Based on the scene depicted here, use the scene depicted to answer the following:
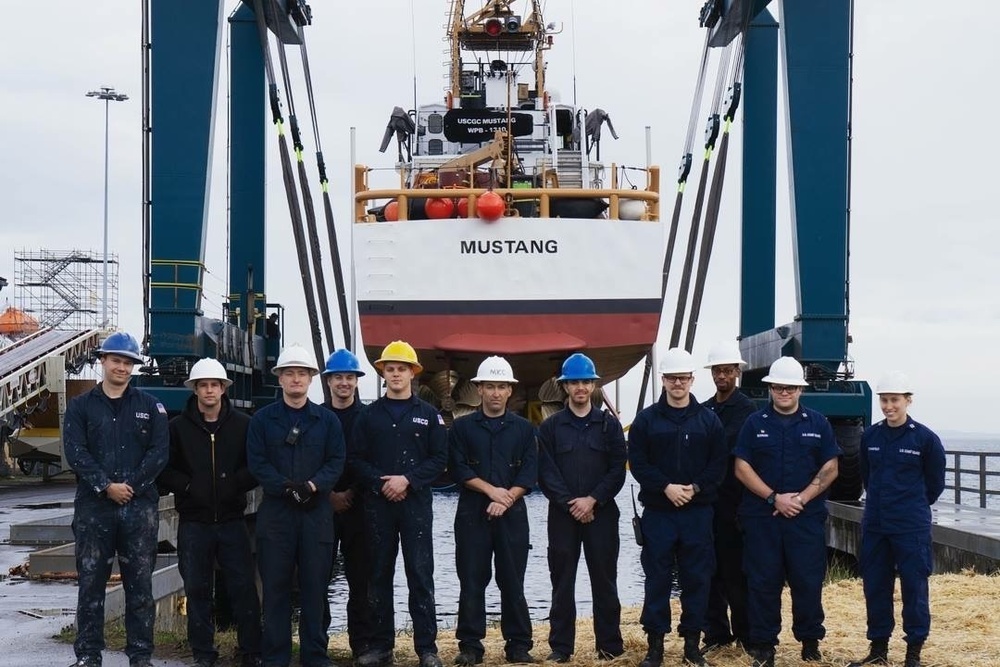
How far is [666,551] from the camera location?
798 cm

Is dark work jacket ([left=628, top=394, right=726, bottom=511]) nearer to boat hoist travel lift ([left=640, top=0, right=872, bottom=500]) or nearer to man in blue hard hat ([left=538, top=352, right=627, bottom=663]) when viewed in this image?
man in blue hard hat ([left=538, top=352, right=627, bottom=663])

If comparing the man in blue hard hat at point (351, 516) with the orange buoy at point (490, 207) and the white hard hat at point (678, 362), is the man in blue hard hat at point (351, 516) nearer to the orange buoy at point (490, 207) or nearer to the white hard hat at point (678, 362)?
the white hard hat at point (678, 362)

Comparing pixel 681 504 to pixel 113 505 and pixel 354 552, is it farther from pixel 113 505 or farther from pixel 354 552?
pixel 113 505

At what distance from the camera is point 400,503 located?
8.02 meters

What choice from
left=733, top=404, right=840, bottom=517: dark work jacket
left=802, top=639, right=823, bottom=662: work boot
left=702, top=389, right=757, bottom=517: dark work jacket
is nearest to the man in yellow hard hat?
left=702, top=389, right=757, bottom=517: dark work jacket

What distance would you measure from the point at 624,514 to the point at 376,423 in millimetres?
27838

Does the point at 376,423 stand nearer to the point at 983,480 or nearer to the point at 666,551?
the point at 666,551

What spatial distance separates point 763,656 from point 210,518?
3.35 meters

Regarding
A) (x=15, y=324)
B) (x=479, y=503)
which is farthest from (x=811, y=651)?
(x=15, y=324)

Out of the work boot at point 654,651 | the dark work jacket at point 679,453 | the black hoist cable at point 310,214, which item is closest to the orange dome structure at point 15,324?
the black hoist cable at point 310,214

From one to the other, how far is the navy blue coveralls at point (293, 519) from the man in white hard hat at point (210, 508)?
167 millimetres

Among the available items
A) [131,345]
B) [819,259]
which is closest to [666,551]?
[131,345]

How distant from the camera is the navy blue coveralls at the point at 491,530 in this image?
8.14 metres

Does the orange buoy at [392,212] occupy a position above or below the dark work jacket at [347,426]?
above
